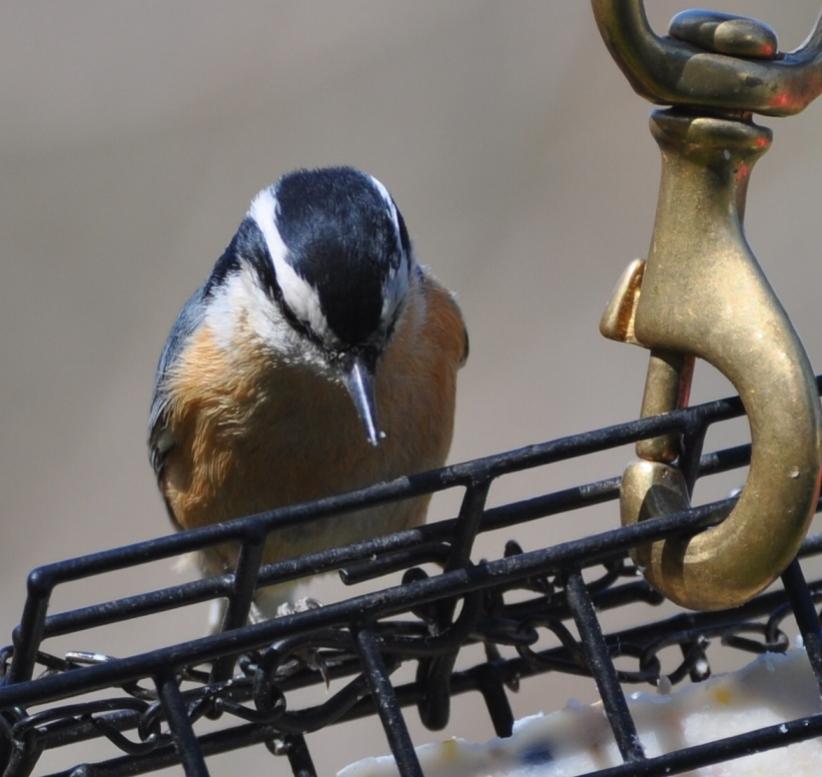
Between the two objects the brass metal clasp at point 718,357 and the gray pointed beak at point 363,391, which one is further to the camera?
the gray pointed beak at point 363,391

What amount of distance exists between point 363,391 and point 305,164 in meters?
4.20

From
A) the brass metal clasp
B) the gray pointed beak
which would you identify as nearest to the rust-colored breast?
the gray pointed beak

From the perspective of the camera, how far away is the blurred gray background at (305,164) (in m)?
6.07

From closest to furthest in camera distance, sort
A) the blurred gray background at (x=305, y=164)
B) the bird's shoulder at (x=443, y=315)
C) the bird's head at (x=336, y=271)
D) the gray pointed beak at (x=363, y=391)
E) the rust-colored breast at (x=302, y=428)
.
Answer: the gray pointed beak at (x=363, y=391), the bird's head at (x=336, y=271), the rust-colored breast at (x=302, y=428), the bird's shoulder at (x=443, y=315), the blurred gray background at (x=305, y=164)

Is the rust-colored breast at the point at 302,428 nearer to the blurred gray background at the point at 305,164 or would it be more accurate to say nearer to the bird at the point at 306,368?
the bird at the point at 306,368

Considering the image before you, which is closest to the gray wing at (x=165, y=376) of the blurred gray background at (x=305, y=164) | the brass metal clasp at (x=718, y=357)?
the brass metal clasp at (x=718, y=357)

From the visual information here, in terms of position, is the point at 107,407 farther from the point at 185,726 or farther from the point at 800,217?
the point at 185,726

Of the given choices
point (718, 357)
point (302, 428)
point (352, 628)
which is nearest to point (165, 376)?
point (302, 428)

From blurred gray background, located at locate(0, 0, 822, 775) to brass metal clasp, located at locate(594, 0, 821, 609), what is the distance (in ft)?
10.9

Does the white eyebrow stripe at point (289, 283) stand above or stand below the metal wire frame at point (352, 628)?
above

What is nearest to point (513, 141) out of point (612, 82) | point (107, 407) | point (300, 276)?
point (612, 82)

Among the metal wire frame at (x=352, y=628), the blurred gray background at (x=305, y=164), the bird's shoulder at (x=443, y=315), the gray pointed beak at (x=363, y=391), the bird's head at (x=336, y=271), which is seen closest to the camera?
the metal wire frame at (x=352, y=628)

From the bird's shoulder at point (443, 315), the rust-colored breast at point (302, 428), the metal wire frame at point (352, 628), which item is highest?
the bird's shoulder at point (443, 315)

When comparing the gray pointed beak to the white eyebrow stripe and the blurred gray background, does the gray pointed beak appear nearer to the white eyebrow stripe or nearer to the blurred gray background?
the white eyebrow stripe
